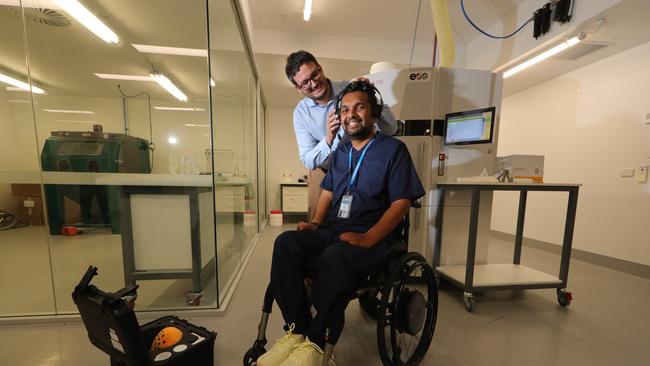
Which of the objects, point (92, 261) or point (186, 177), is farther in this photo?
point (92, 261)

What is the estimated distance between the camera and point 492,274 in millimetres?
1869

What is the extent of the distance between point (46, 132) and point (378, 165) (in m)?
2.11

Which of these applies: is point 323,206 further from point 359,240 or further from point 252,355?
point 252,355

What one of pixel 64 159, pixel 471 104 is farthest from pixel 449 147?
pixel 64 159

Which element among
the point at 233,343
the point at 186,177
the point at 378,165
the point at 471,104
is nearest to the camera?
the point at 378,165

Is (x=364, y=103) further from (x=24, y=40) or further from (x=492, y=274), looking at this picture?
(x=24, y=40)

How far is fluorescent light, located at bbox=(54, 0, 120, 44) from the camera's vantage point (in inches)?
62.4

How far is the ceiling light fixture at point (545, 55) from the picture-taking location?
225cm

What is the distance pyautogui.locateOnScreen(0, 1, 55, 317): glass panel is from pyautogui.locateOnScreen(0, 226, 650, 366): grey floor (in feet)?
0.85

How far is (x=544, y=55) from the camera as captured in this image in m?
2.46

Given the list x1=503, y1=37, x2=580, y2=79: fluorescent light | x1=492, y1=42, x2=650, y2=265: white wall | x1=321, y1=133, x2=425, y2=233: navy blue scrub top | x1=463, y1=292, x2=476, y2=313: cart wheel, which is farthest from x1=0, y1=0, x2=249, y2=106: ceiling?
x1=492, y1=42, x2=650, y2=265: white wall

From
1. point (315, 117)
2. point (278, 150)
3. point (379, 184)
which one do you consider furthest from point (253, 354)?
point (278, 150)

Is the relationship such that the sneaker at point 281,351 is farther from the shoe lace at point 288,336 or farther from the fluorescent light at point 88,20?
the fluorescent light at point 88,20

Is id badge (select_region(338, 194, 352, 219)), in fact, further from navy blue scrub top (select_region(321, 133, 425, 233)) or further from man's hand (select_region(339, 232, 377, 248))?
man's hand (select_region(339, 232, 377, 248))
